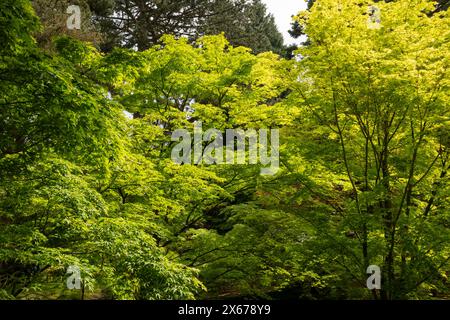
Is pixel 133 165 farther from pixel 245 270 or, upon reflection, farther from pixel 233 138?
pixel 245 270

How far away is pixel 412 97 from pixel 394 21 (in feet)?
5.31

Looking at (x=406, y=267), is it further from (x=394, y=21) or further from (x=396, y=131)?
(x=394, y=21)

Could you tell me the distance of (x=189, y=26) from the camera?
2008 cm

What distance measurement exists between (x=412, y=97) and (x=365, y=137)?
1570 millimetres

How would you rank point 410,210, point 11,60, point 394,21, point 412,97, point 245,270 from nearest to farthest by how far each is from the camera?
point 11,60 < point 412,97 < point 394,21 < point 410,210 < point 245,270

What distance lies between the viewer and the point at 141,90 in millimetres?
10562

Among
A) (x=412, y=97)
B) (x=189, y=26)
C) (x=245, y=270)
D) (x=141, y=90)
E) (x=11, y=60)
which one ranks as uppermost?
(x=189, y=26)

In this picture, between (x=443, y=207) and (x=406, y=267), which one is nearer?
(x=406, y=267)

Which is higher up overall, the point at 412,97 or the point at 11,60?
the point at 412,97

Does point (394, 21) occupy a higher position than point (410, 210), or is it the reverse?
point (394, 21)

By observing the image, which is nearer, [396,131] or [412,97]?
[412,97]

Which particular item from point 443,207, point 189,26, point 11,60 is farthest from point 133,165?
point 189,26

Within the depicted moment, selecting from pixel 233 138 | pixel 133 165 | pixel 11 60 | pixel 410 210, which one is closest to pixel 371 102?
pixel 410 210

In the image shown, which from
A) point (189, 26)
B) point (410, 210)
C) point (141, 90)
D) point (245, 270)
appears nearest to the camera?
point (410, 210)
